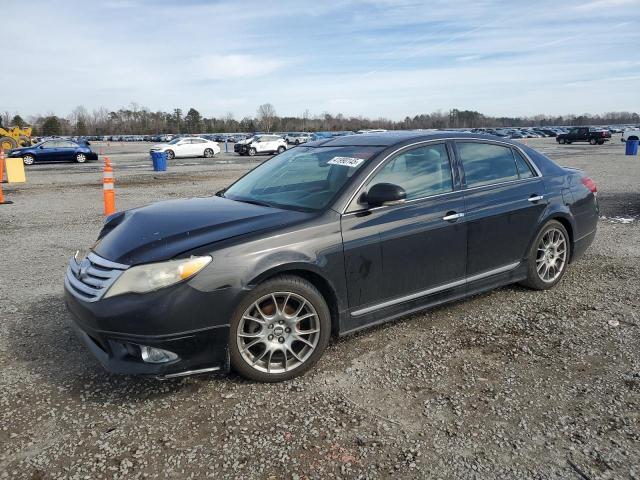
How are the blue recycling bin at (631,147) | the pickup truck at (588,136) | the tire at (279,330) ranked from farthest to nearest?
the pickup truck at (588,136)
the blue recycling bin at (631,147)
the tire at (279,330)

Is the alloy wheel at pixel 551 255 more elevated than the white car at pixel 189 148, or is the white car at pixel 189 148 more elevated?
the white car at pixel 189 148

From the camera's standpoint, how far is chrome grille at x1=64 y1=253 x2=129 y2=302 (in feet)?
10.4

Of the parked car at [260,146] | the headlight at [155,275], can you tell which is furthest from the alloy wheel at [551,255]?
the parked car at [260,146]

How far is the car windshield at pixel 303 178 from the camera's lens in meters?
3.95

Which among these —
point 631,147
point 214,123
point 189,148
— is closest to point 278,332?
point 189,148

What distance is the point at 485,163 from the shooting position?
183 inches

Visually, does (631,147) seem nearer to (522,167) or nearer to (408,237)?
(522,167)

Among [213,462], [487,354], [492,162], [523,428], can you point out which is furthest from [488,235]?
[213,462]

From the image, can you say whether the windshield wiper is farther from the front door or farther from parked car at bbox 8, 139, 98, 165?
parked car at bbox 8, 139, 98, 165

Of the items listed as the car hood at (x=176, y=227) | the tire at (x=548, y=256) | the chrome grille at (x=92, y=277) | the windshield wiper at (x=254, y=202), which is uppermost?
the windshield wiper at (x=254, y=202)

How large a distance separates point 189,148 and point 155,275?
3179 centimetres

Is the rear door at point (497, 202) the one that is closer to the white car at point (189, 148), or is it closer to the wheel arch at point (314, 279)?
the wheel arch at point (314, 279)

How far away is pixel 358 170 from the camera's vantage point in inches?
155

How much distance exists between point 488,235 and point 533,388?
1.50 meters
